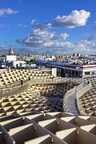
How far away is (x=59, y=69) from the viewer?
101 m

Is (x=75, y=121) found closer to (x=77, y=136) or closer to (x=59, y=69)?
(x=77, y=136)

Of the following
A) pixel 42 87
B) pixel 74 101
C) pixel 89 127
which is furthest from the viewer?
pixel 42 87

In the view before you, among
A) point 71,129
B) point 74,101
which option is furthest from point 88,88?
point 71,129

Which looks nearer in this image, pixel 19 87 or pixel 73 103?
pixel 73 103

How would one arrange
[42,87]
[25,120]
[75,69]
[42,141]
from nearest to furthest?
[42,141]
[25,120]
[42,87]
[75,69]

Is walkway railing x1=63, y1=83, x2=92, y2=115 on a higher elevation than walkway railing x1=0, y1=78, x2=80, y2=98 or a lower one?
lower

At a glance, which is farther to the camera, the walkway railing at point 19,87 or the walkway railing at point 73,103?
the walkway railing at point 19,87

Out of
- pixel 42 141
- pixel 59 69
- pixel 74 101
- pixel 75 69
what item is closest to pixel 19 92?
pixel 74 101

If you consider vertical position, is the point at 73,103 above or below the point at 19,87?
below

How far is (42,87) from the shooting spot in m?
39.0

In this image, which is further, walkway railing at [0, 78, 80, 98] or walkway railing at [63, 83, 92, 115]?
walkway railing at [0, 78, 80, 98]

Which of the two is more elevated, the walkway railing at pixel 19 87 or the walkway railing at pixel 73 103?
the walkway railing at pixel 19 87

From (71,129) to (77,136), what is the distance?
52 centimetres

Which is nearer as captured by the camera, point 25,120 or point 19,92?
point 25,120
